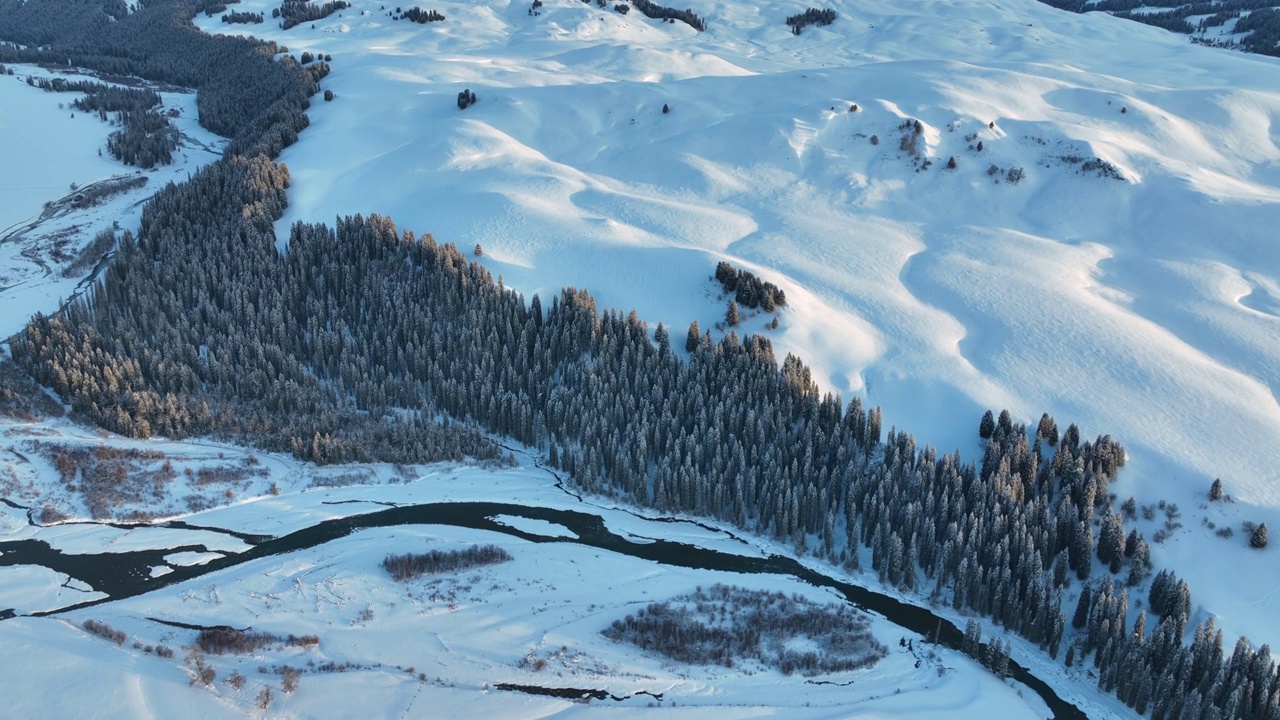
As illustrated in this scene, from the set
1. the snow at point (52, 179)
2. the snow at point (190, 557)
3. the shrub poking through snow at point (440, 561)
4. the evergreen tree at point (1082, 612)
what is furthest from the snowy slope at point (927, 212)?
the snow at point (190, 557)

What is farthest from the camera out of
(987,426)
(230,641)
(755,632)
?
(987,426)

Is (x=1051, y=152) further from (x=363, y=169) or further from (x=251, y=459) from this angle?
(x=251, y=459)

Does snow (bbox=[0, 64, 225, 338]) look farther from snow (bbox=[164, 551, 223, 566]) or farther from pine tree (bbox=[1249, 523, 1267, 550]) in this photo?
pine tree (bbox=[1249, 523, 1267, 550])

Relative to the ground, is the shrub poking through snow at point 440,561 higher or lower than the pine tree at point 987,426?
lower

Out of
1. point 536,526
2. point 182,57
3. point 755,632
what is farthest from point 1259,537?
point 182,57

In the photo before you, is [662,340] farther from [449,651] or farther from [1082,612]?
[1082,612]

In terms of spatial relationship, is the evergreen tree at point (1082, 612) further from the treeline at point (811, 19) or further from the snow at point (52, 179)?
the treeline at point (811, 19)

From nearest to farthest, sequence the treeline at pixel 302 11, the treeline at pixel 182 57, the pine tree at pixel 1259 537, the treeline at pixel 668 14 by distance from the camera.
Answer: the pine tree at pixel 1259 537 → the treeline at pixel 182 57 → the treeline at pixel 302 11 → the treeline at pixel 668 14
